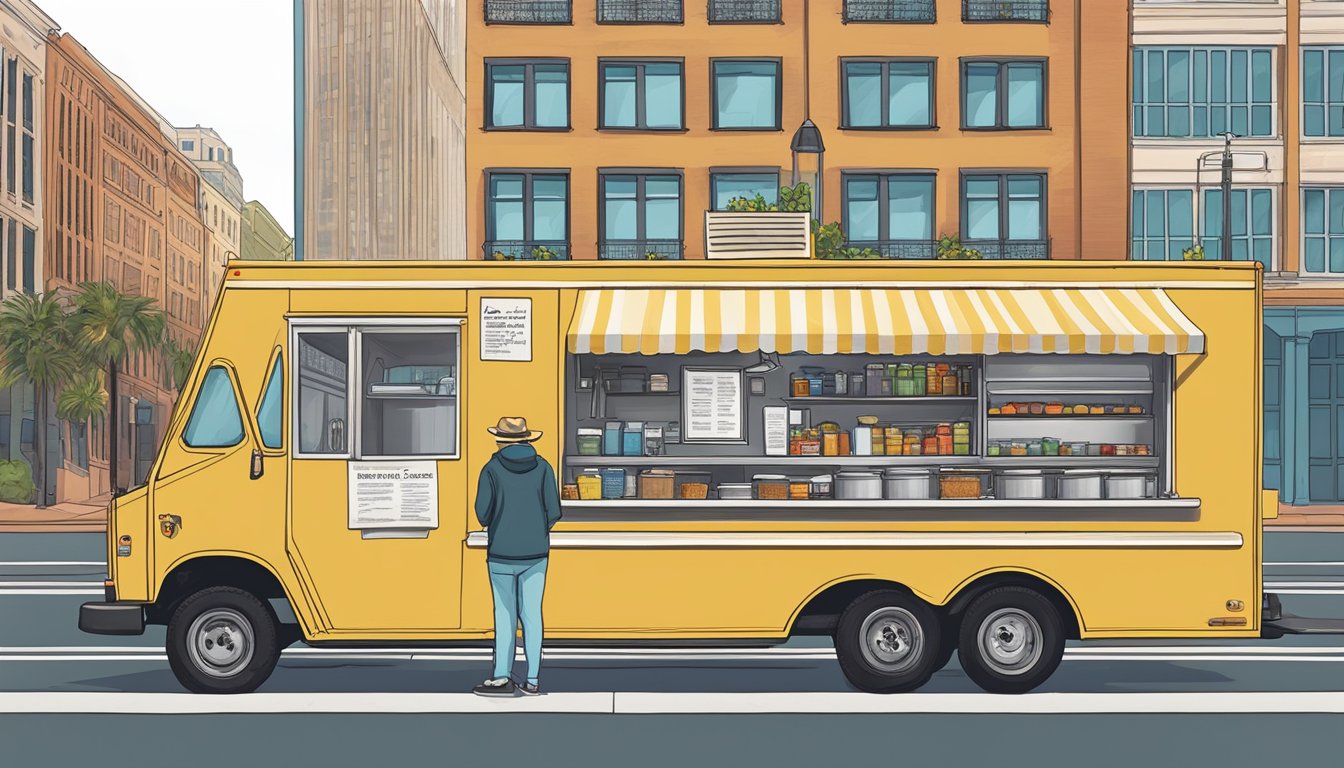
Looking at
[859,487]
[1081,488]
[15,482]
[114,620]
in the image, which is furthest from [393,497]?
[15,482]

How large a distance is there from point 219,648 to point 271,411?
168 centimetres

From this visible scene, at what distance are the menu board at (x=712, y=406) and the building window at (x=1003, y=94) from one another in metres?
30.5

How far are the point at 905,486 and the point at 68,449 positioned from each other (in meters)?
53.1

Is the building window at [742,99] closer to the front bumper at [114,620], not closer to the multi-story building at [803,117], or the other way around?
the multi-story building at [803,117]

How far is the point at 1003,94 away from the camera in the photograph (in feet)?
132

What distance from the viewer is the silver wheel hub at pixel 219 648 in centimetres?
1064

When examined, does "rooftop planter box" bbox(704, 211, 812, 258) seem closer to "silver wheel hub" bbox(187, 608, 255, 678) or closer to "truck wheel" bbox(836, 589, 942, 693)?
"truck wheel" bbox(836, 589, 942, 693)

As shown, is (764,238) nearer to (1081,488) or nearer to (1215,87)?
(1081,488)

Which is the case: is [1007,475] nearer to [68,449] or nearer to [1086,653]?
[1086,653]

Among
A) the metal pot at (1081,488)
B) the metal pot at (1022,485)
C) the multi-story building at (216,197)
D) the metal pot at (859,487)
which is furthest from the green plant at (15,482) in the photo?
the multi-story building at (216,197)

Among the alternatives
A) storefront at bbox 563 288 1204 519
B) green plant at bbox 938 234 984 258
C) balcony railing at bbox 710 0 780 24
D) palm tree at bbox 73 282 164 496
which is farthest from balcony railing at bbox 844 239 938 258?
storefront at bbox 563 288 1204 519

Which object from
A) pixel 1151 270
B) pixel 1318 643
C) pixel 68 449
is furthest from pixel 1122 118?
pixel 68 449

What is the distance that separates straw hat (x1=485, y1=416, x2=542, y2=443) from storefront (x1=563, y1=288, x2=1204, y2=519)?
661mm

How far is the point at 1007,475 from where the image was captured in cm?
1106
